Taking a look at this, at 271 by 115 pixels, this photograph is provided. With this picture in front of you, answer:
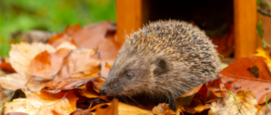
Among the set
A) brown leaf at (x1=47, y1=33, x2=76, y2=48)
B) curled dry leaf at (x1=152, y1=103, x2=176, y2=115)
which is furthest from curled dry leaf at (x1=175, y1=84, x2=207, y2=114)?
brown leaf at (x1=47, y1=33, x2=76, y2=48)

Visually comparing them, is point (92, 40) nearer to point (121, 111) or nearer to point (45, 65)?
point (45, 65)

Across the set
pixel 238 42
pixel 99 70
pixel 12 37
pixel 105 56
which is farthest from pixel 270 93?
pixel 12 37

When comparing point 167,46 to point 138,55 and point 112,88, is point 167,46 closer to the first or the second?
point 138,55

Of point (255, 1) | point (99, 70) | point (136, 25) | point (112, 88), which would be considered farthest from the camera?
point (136, 25)

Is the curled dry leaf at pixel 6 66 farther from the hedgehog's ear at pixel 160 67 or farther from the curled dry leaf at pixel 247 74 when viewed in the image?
the curled dry leaf at pixel 247 74

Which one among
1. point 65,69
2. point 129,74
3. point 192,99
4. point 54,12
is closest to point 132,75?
point 129,74

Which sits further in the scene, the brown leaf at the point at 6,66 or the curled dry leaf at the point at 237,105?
the brown leaf at the point at 6,66

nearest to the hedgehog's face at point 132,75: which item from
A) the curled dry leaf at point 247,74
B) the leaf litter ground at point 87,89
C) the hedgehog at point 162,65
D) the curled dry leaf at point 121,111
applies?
the hedgehog at point 162,65
